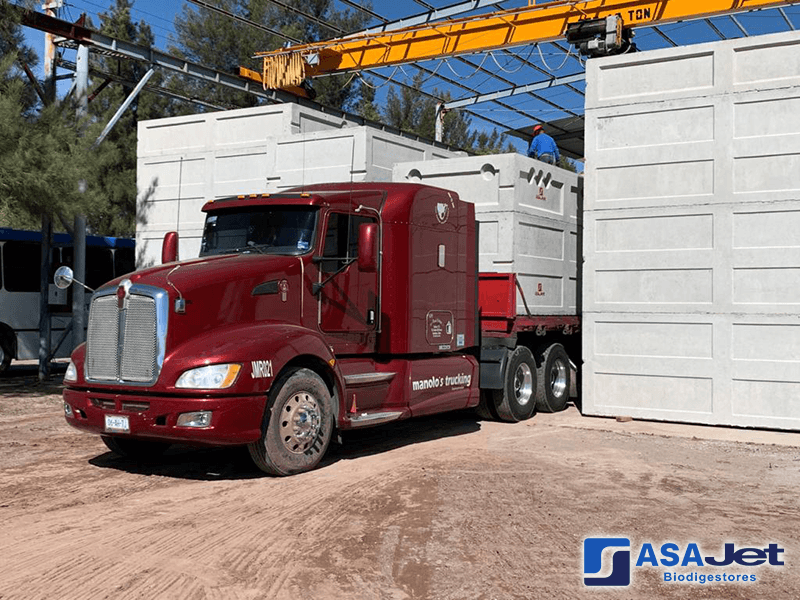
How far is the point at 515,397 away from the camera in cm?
1248

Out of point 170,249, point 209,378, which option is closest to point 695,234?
point 170,249

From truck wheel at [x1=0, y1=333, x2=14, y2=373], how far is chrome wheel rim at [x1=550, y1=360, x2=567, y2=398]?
11.7 meters

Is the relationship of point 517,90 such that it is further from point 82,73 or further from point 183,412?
point 183,412

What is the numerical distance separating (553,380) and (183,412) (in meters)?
7.28

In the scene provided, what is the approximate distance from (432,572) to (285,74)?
18448mm

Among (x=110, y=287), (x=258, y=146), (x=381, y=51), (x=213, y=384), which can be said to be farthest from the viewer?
(x=381, y=51)

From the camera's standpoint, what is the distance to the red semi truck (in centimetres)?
784

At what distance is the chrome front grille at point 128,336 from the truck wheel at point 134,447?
1057 mm

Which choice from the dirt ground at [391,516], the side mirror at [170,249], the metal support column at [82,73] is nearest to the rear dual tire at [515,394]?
the dirt ground at [391,516]

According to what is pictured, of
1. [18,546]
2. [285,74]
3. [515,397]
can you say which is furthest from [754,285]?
[285,74]

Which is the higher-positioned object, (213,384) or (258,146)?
(258,146)

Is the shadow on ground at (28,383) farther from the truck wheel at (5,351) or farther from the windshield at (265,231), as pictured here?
the windshield at (265,231)

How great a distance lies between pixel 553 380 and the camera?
13664 mm

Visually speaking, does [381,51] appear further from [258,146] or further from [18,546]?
[18,546]
